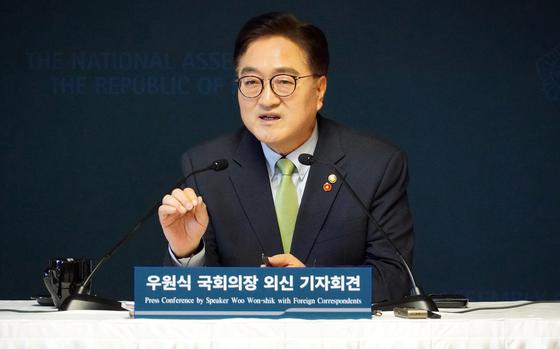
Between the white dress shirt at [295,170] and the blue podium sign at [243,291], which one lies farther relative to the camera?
the white dress shirt at [295,170]

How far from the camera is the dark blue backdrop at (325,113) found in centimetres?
419

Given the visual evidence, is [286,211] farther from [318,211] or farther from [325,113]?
[325,113]

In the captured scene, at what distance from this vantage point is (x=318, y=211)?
2783 millimetres

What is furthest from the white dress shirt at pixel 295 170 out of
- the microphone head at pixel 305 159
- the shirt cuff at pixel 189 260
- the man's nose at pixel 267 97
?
the microphone head at pixel 305 159

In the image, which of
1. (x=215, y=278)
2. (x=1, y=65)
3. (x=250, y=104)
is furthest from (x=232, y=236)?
(x=1, y=65)

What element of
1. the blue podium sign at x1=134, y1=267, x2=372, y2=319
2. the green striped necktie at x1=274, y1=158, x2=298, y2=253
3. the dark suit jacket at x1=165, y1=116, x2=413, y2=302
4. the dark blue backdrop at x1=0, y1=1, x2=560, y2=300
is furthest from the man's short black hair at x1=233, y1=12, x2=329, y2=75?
the dark blue backdrop at x1=0, y1=1, x2=560, y2=300

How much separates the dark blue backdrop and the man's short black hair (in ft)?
4.39

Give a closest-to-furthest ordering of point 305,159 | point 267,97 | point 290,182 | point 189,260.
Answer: point 305,159 → point 189,260 → point 267,97 → point 290,182

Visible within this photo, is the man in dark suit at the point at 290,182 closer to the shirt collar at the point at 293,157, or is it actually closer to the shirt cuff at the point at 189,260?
the shirt collar at the point at 293,157

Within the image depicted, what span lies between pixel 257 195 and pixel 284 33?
0.53 m

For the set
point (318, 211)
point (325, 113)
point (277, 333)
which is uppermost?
point (325, 113)

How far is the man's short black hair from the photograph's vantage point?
2850 millimetres

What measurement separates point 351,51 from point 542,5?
0.97 m

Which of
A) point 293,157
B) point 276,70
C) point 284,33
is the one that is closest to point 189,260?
point 293,157
